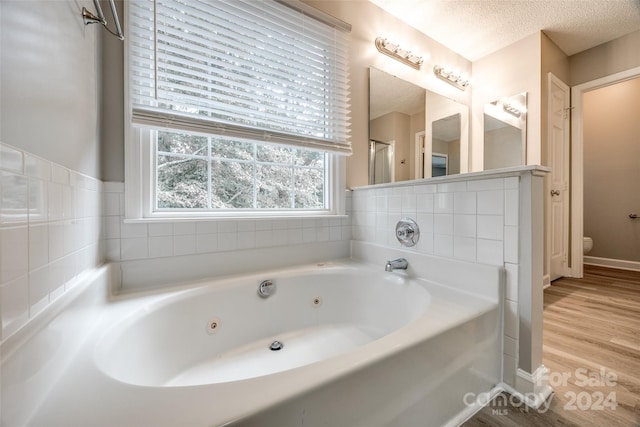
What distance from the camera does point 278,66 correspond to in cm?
165

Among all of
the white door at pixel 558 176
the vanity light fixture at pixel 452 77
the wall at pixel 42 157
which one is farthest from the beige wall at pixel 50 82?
the white door at pixel 558 176

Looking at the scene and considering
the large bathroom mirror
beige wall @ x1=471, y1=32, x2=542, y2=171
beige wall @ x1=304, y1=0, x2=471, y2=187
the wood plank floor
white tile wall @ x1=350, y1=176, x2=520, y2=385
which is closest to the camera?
the wood plank floor

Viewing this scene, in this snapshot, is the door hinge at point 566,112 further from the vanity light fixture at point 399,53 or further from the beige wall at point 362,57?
the beige wall at point 362,57

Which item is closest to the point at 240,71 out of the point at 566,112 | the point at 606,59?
the point at 566,112

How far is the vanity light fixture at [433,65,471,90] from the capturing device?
8.30 feet

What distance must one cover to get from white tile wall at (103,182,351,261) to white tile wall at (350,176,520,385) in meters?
0.59

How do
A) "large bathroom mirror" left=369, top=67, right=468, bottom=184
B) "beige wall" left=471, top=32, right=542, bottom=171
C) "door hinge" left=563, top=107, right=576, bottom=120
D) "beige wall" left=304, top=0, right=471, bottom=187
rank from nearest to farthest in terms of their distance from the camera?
"beige wall" left=304, top=0, right=471, bottom=187 < "large bathroom mirror" left=369, top=67, right=468, bottom=184 < "beige wall" left=471, top=32, right=542, bottom=171 < "door hinge" left=563, top=107, right=576, bottom=120

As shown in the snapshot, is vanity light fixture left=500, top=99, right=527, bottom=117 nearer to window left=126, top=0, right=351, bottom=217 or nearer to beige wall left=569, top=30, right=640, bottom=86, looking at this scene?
beige wall left=569, top=30, right=640, bottom=86

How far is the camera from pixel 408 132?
227 centimetres

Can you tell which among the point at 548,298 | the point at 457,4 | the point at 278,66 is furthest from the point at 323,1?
the point at 548,298

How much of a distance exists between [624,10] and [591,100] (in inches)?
72.7

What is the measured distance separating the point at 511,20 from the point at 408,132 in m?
1.37

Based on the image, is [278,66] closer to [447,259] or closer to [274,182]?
[274,182]

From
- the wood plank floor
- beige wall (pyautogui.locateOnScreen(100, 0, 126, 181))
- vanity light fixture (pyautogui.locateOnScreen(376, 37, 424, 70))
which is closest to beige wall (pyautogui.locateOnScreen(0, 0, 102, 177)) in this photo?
beige wall (pyautogui.locateOnScreen(100, 0, 126, 181))
